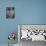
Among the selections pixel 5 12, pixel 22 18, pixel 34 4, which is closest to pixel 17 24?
pixel 22 18

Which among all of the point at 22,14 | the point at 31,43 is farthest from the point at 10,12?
the point at 31,43

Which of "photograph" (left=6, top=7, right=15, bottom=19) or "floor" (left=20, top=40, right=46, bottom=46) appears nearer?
"floor" (left=20, top=40, right=46, bottom=46)

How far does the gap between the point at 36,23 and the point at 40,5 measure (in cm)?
48

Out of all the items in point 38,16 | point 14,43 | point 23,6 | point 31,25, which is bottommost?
point 14,43

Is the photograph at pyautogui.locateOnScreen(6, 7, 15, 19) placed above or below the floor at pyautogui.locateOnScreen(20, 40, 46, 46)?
above

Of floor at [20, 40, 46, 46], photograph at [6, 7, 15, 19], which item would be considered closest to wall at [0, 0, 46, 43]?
photograph at [6, 7, 15, 19]

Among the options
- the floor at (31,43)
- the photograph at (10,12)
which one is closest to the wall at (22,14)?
the photograph at (10,12)

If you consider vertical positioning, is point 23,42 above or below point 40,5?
below

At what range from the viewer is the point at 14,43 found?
3365mm

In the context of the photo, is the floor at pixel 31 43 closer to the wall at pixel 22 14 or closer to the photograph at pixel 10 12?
the wall at pixel 22 14

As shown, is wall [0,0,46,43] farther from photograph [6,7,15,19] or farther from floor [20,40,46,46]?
floor [20,40,46,46]

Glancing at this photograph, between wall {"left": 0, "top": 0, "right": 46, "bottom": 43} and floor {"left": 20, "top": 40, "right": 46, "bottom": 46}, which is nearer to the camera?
floor {"left": 20, "top": 40, "right": 46, "bottom": 46}

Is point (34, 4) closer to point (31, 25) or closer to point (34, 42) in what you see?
point (31, 25)

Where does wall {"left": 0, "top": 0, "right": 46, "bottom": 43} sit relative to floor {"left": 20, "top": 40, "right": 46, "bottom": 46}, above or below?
above
